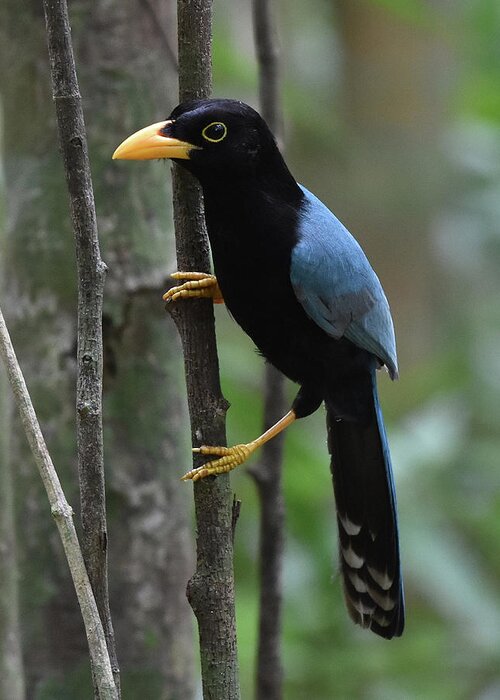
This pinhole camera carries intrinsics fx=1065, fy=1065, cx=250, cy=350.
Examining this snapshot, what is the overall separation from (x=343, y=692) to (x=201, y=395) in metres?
1.99

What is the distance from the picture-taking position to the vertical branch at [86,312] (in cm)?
173

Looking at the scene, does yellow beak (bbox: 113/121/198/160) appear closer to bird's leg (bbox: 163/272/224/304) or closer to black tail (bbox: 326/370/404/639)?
bird's leg (bbox: 163/272/224/304)

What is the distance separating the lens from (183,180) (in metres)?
2.39

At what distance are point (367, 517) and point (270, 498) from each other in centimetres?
36

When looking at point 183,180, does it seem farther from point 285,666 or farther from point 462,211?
point 462,211

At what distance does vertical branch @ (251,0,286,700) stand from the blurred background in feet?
0.71

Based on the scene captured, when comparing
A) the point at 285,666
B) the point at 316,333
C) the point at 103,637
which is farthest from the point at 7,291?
the point at 285,666

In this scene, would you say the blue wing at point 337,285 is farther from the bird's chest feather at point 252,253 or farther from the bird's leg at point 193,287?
the bird's leg at point 193,287

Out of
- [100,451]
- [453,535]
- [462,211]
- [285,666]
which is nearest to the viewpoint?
[100,451]

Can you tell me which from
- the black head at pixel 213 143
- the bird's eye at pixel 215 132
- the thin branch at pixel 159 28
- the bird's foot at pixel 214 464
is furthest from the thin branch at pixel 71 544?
the thin branch at pixel 159 28

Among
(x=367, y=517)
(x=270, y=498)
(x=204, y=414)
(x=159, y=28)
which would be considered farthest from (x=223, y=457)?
(x=159, y=28)

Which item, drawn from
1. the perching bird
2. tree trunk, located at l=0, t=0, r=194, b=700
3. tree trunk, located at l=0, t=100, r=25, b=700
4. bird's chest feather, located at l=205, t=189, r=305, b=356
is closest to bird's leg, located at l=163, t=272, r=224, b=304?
the perching bird

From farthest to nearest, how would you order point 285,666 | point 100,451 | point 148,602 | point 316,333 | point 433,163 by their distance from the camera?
point 433,163, point 285,666, point 316,333, point 148,602, point 100,451

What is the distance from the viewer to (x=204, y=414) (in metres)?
2.08
